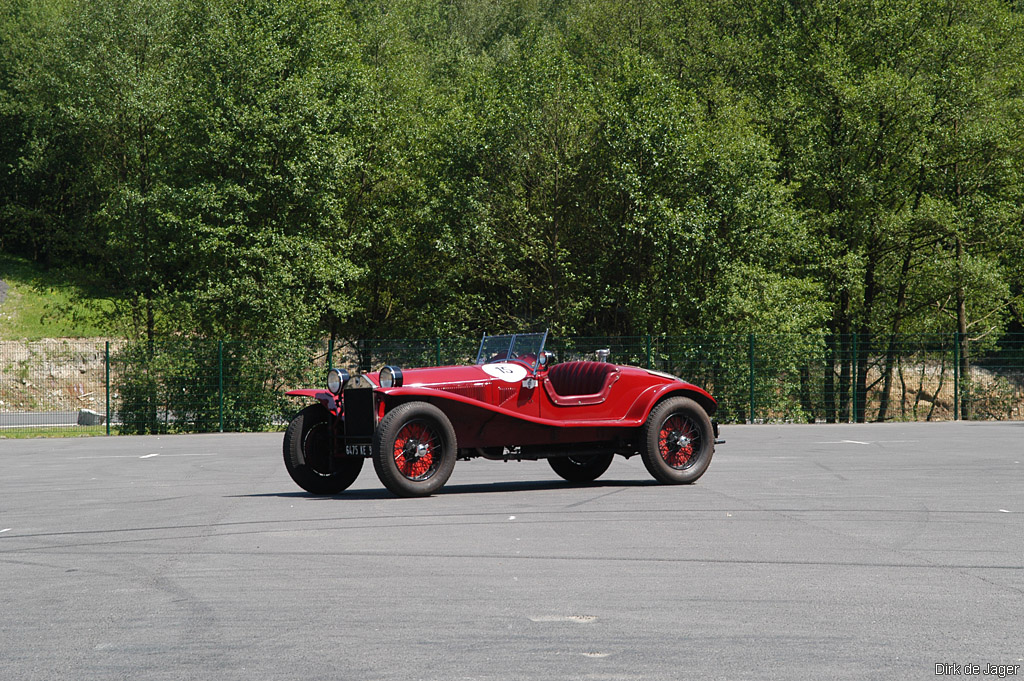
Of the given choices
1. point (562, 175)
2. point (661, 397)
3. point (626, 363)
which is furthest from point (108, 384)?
point (661, 397)

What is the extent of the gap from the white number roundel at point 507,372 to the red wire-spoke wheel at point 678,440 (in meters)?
1.47

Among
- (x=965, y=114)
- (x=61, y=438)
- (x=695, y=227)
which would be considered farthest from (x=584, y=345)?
(x=965, y=114)

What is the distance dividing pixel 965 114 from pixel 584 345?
15426mm

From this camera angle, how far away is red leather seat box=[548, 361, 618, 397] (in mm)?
11703

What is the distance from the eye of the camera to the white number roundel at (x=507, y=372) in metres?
11.3

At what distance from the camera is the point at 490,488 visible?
11.7 m

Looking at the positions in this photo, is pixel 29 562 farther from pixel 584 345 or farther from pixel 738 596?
pixel 584 345

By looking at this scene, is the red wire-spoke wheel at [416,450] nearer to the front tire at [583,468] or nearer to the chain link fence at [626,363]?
the front tire at [583,468]

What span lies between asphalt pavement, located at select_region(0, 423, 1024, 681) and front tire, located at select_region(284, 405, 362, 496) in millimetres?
291

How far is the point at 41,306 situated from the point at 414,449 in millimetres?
37515

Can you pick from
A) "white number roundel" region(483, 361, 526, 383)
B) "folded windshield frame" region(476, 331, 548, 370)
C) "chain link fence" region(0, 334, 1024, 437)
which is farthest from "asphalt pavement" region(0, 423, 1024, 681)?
"chain link fence" region(0, 334, 1024, 437)

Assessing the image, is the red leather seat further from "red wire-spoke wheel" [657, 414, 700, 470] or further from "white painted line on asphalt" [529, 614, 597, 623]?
"white painted line on asphalt" [529, 614, 597, 623]

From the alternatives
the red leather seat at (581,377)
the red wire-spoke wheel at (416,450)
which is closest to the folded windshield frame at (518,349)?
the red leather seat at (581,377)

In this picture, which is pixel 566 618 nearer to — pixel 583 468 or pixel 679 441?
pixel 679 441
